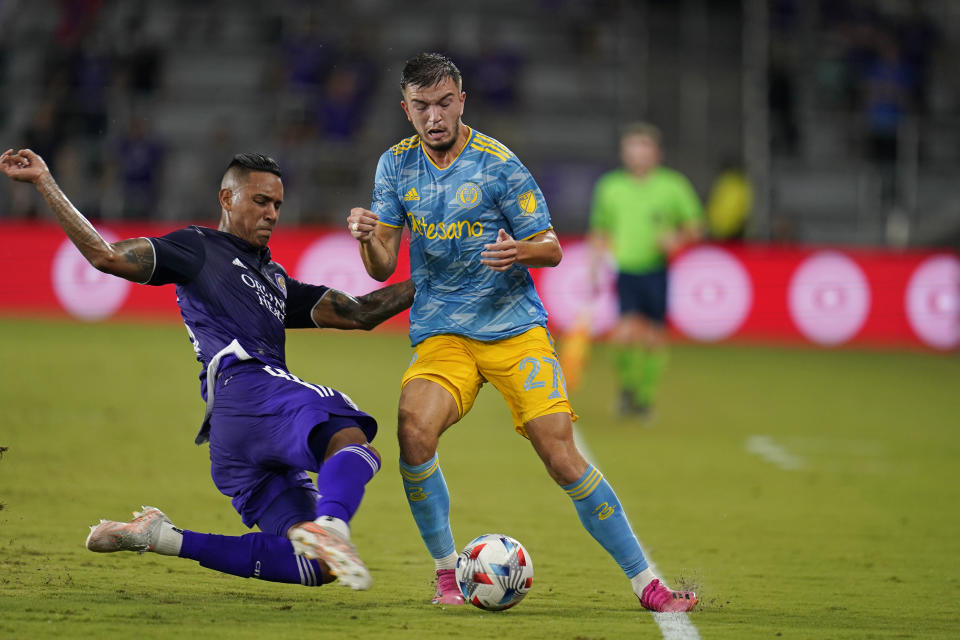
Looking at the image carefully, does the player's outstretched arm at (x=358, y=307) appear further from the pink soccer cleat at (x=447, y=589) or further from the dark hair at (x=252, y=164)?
the pink soccer cleat at (x=447, y=589)

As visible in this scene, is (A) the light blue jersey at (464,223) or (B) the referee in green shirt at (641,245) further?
(B) the referee in green shirt at (641,245)

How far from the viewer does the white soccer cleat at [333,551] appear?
430 centimetres

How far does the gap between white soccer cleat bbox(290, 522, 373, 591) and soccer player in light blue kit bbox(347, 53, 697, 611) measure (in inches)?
32.6

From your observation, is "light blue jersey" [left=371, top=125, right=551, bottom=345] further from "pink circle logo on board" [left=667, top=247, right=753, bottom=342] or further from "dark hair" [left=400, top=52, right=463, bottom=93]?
"pink circle logo on board" [left=667, top=247, right=753, bottom=342]

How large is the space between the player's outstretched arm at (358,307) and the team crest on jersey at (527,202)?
657mm

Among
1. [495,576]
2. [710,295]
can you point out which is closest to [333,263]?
[710,295]

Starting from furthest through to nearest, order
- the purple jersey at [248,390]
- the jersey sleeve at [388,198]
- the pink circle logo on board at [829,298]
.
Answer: the pink circle logo on board at [829,298], the jersey sleeve at [388,198], the purple jersey at [248,390]

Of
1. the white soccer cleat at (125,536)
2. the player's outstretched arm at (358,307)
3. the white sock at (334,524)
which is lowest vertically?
the white soccer cleat at (125,536)

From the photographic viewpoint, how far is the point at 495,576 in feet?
17.1

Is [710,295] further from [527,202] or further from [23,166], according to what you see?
[23,166]

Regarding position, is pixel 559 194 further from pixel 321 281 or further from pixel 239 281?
pixel 239 281

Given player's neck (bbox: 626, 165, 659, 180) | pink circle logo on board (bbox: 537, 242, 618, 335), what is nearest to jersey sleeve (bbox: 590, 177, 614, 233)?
player's neck (bbox: 626, 165, 659, 180)

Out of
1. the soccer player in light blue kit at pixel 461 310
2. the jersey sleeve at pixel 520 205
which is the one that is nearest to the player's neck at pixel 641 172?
the soccer player in light blue kit at pixel 461 310

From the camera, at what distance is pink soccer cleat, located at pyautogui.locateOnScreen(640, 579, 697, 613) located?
17.1 feet
